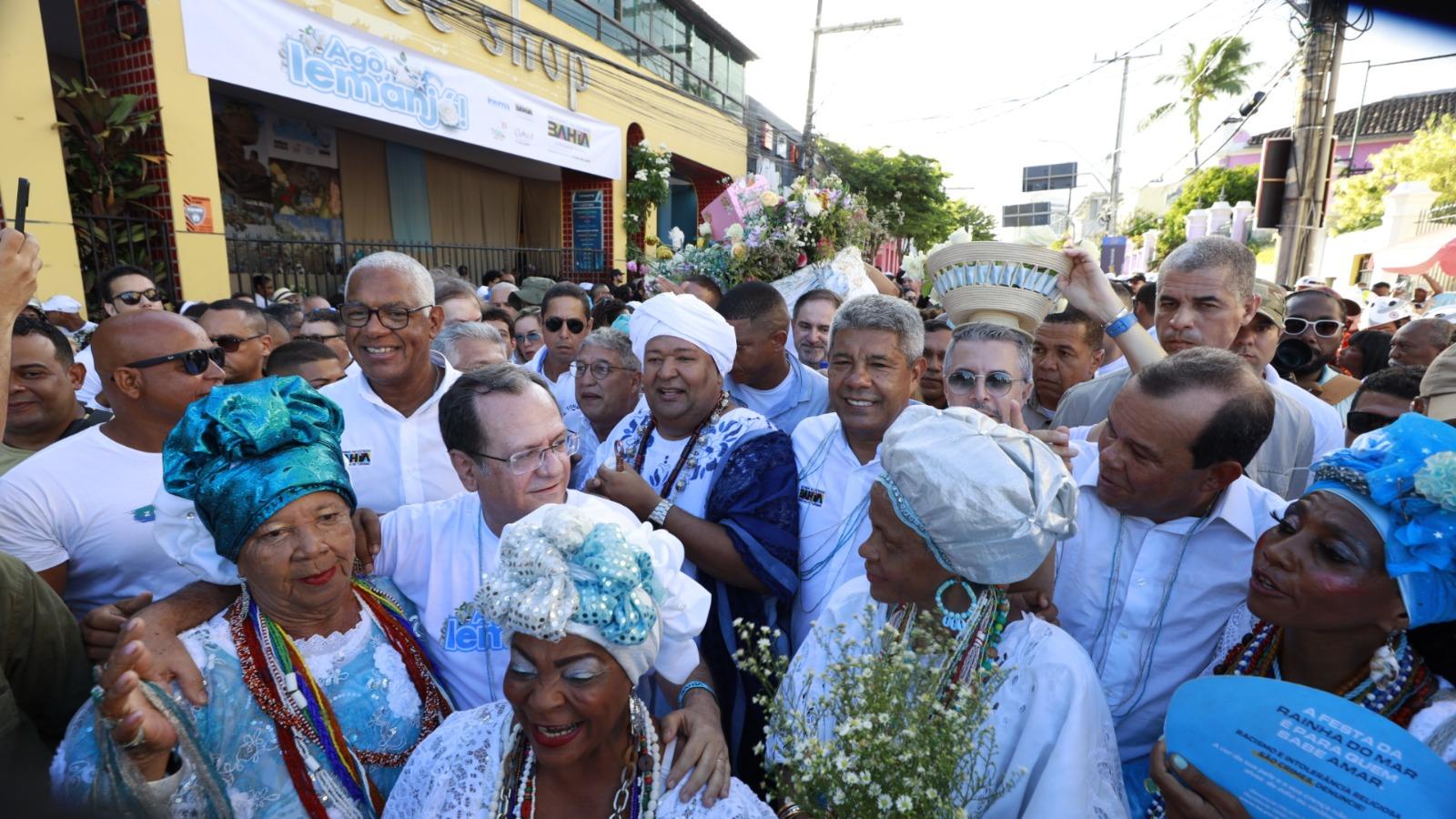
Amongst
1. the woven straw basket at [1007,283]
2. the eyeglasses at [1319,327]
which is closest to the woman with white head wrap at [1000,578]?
the woven straw basket at [1007,283]

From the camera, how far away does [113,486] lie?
2.53 meters

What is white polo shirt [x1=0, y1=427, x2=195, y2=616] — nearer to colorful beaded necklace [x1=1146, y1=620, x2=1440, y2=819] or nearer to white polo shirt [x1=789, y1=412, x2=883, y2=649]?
white polo shirt [x1=789, y1=412, x2=883, y2=649]

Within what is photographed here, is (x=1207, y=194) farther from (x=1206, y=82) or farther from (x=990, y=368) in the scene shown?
(x=990, y=368)

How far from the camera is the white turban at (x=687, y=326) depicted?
3227 mm

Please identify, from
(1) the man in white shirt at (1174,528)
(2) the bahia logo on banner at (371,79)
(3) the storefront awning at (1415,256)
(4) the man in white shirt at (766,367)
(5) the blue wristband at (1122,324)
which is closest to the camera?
(1) the man in white shirt at (1174,528)

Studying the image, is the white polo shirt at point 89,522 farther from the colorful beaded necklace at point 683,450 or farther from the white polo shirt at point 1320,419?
the white polo shirt at point 1320,419

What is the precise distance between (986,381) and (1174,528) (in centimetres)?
114

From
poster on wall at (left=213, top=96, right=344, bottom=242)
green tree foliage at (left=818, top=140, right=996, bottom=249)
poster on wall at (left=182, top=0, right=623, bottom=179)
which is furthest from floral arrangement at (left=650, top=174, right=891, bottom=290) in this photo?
green tree foliage at (left=818, top=140, right=996, bottom=249)

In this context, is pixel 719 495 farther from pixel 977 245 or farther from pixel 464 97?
pixel 464 97

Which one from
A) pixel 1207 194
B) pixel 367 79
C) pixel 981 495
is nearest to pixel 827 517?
pixel 981 495

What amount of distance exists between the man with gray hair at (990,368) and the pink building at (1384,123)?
1824 inches

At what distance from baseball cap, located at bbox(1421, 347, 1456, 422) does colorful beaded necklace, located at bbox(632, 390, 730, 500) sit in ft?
8.96

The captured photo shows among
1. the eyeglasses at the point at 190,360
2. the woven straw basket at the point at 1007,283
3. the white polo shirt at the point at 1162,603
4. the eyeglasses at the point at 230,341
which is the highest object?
the woven straw basket at the point at 1007,283

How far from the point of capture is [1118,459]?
231 centimetres
